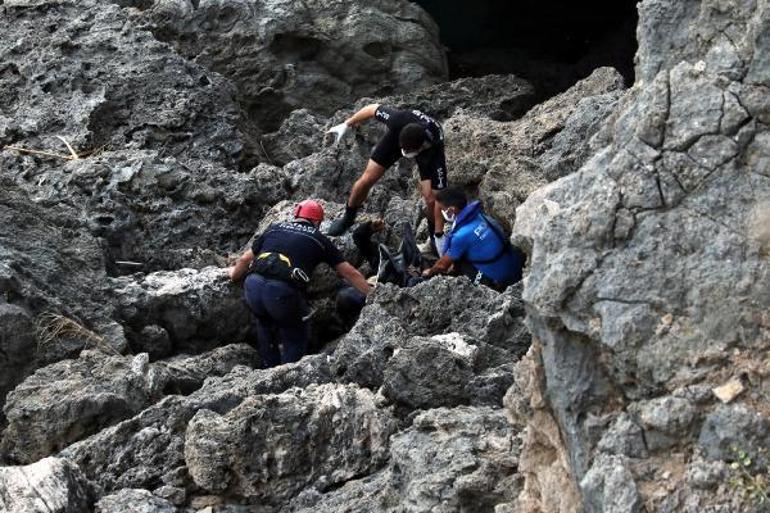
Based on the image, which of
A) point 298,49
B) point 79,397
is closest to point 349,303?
point 79,397

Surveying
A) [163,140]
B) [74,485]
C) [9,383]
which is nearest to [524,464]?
[74,485]

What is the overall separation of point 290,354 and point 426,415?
4.54 metres

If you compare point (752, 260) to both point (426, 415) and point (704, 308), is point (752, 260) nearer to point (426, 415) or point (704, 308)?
point (704, 308)

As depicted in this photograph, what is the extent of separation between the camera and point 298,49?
17844 mm

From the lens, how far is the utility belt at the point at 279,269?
1059 cm

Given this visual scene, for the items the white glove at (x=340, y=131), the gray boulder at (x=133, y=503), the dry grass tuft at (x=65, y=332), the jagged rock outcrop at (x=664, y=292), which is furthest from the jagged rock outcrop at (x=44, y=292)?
the jagged rock outcrop at (x=664, y=292)

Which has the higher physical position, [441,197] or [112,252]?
[441,197]

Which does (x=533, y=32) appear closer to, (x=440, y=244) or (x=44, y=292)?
(x=440, y=244)

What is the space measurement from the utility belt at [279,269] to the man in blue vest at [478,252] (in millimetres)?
1060

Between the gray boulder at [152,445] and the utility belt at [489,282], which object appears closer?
the gray boulder at [152,445]

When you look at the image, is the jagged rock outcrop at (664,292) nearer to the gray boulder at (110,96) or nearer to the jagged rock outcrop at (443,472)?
the jagged rock outcrop at (443,472)

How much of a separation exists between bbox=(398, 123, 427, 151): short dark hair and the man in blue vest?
1.06 metres

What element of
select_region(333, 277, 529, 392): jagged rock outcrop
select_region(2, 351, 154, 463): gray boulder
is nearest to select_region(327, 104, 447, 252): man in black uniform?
select_region(333, 277, 529, 392): jagged rock outcrop

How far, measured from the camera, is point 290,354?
35.0ft
